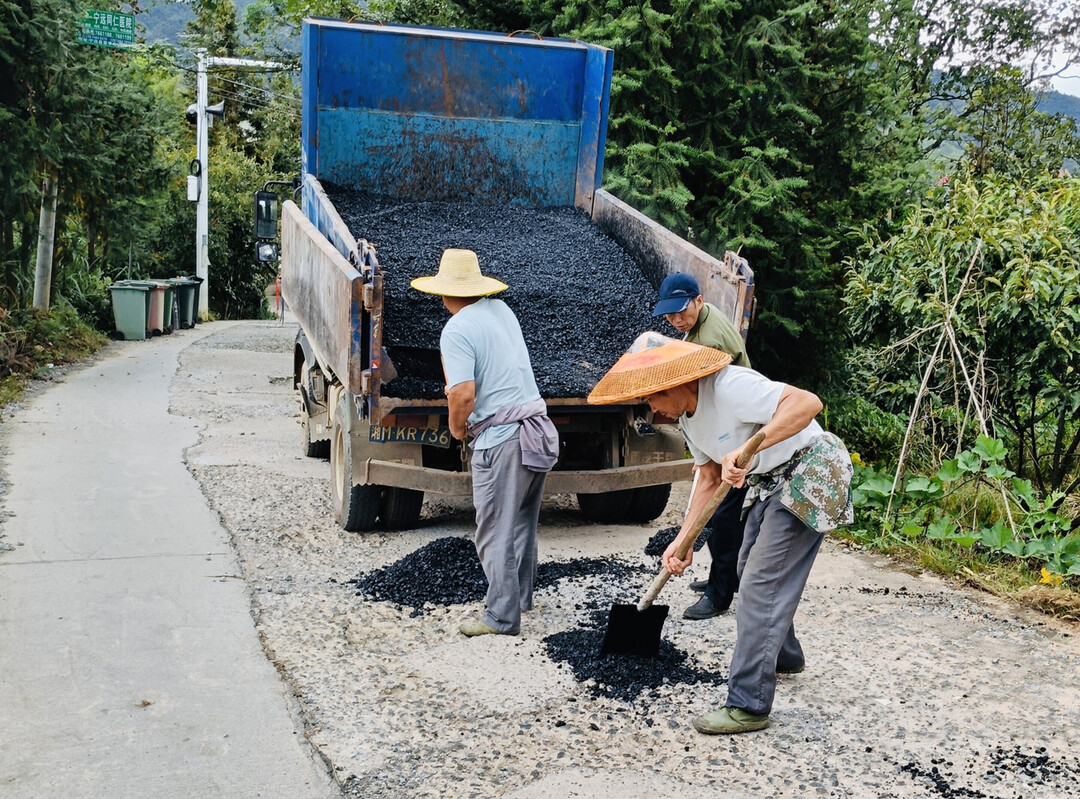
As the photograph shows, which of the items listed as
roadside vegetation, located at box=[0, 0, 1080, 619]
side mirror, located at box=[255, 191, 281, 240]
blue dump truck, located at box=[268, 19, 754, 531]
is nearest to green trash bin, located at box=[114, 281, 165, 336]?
roadside vegetation, located at box=[0, 0, 1080, 619]

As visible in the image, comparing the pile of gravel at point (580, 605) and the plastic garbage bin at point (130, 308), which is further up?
the pile of gravel at point (580, 605)

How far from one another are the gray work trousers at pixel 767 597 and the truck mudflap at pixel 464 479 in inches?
86.5

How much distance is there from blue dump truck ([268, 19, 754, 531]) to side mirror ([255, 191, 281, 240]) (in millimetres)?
798

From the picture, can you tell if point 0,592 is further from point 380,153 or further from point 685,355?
point 380,153

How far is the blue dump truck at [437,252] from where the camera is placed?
6059mm

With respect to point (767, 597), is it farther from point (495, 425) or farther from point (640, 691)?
point (495, 425)

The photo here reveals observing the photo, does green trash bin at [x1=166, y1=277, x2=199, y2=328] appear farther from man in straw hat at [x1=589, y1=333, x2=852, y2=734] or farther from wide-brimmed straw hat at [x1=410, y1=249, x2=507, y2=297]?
man in straw hat at [x1=589, y1=333, x2=852, y2=734]

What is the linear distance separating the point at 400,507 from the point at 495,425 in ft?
6.34

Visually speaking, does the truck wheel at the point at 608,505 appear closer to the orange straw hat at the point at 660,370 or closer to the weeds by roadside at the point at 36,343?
the orange straw hat at the point at 660,370

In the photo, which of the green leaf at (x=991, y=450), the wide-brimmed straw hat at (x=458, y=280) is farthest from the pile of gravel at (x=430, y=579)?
the green leaf at (x=991, y=450)

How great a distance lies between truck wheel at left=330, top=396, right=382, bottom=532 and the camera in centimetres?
634

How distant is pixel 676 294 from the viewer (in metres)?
5.33

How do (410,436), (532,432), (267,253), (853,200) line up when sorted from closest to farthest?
1. (532,432)
2. (410,436)
3. (267,253)
4. (853,200)

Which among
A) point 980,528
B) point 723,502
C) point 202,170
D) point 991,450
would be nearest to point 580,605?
point 723,502
